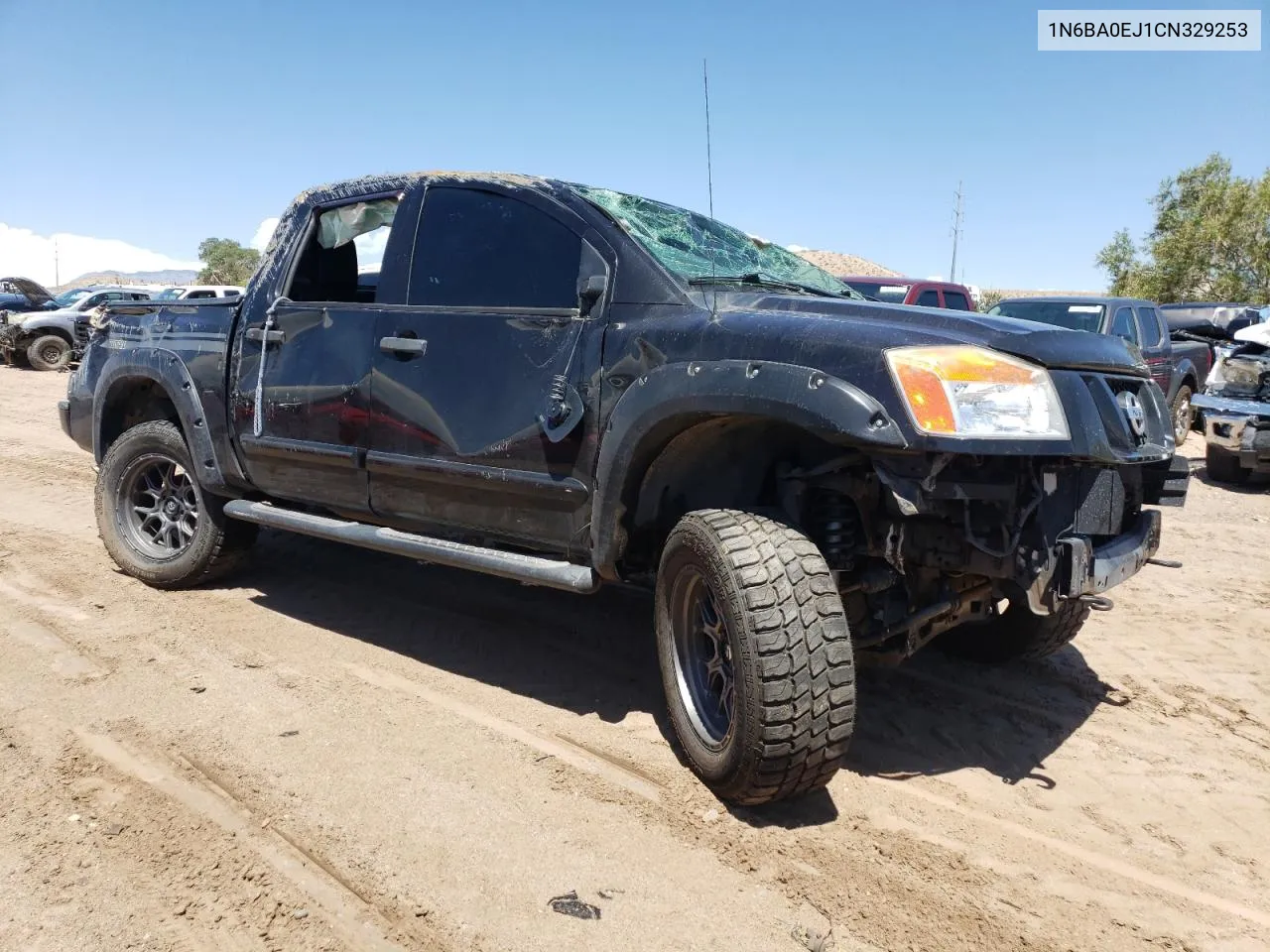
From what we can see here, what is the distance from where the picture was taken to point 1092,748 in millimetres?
3406

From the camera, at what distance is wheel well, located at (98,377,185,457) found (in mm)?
5105

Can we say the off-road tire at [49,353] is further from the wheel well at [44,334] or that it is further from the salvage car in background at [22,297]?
the salvage car in background at [22,297]

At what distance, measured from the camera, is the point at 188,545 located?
484 centimetres

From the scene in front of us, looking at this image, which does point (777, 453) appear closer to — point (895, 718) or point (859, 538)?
point (859, 538)

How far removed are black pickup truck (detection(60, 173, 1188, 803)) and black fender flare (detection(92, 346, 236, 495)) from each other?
16 mm

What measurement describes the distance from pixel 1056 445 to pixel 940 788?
1.26 m

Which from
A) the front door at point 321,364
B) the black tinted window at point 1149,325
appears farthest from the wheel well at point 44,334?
the black tinted window at point 1149,325

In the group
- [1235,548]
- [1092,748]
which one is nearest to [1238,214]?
[1235,548]

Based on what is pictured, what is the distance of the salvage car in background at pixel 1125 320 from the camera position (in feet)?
33.9

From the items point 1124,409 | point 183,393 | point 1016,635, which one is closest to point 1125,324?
point 1016,635

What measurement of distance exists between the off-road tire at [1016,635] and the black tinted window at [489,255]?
86.5 inches

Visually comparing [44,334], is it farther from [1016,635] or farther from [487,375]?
[1016,635]

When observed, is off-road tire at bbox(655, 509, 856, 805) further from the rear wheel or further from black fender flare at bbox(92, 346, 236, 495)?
the rear wheel

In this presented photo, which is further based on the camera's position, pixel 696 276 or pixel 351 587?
pixel 351 587
